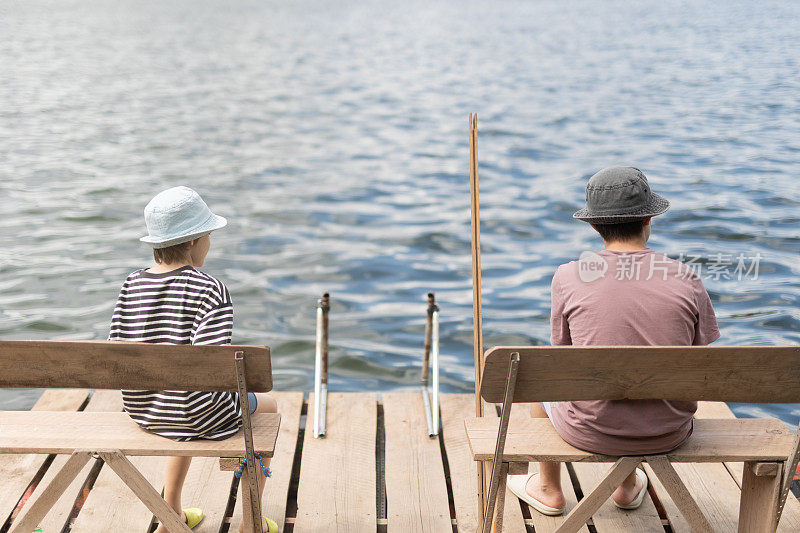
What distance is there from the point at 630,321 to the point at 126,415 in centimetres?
164

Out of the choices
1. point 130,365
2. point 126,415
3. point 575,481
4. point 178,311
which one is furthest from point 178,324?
point 575,481

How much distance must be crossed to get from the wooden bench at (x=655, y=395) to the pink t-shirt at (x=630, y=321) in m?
0.07

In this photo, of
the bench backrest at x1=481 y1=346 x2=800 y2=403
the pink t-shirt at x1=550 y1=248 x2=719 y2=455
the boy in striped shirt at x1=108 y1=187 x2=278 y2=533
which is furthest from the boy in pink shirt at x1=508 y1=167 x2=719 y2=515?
the boy in striped shirt at x1=108 y1=187 x2=278 y2=533

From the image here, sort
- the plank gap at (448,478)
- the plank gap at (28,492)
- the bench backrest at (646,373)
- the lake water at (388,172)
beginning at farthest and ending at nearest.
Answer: the lake water at (388,172), the plank gap at (448,478), the plank gap at (28,492), the bench backrest at (646,373)

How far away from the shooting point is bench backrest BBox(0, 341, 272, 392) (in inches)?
96.4

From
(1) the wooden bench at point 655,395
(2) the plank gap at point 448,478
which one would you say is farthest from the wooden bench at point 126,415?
(2) the plank gap at point 448,478

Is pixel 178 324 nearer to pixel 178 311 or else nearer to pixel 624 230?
pixel 178 311

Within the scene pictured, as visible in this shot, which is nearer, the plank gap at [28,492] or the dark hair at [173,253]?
the dark hair at [173,253]

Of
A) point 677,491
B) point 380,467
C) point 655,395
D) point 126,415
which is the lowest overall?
point 380,467

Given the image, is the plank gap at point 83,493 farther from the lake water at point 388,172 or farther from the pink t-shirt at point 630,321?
the pink t-shirt at point 630,321

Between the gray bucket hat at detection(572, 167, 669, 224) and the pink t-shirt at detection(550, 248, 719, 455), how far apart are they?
4.5 inches

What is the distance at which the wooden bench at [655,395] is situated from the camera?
2451 millimetres

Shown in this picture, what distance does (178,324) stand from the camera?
8.75 ft

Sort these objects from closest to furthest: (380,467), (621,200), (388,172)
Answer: (621,200), (380,467), (388,172)
